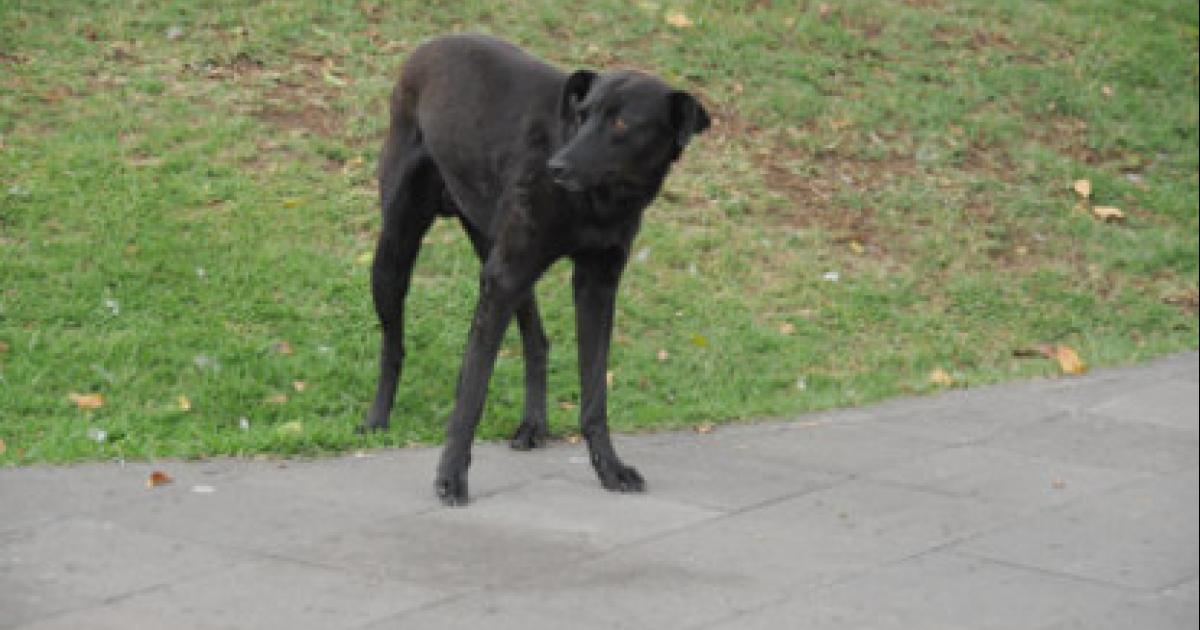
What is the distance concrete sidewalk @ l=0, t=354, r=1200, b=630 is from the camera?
5.61 m

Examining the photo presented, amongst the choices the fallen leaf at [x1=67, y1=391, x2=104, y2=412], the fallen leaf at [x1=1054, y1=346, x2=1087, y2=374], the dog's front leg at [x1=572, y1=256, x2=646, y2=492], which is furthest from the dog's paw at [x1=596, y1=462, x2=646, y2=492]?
the fallen leaf at [x1=1054, y1=346, x2=1087, y2=374]

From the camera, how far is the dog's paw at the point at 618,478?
23.4 feet

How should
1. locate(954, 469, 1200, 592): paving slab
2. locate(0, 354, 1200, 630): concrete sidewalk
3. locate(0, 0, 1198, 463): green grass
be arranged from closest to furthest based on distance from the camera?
locate(0, 354, 1200, 630): concrete sidewalk, locate(954, 469, 1200, 592): paving slab, locate(0, 0, 1198, 463): green grass

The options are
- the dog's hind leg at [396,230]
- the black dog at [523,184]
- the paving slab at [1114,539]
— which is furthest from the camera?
the dog's hind leg at [396,230]

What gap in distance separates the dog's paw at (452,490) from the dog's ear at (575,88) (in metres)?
1.40

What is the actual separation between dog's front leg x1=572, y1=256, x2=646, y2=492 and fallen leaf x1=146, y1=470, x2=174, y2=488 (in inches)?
62.3

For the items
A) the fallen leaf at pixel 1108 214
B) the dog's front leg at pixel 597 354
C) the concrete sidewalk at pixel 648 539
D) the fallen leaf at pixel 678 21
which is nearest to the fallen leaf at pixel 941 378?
the concrete sidewalk at pixel 648 539

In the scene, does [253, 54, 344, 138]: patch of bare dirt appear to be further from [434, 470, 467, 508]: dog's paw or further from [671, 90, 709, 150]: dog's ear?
[671, 90, 709, 150]: dog's ear

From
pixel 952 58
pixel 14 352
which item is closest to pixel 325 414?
pixel 14 352

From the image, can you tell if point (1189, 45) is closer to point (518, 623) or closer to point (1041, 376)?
point (1041, 376)

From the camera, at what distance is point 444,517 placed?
6.62m

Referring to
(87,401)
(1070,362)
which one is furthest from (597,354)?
(1070,362)

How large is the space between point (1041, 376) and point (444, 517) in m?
4.49

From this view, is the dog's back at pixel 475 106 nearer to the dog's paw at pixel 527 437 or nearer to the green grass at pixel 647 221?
the dog's paw at pixel 527 437
